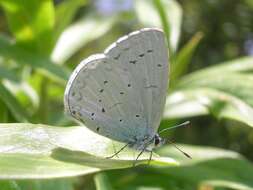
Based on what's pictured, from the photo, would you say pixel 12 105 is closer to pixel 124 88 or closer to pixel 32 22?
pixel 124 88

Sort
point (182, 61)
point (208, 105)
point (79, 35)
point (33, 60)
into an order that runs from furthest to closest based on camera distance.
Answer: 1. point (79, 35)
2. point (182, 61)
3. point (33, 60)
4. point (208, 105)

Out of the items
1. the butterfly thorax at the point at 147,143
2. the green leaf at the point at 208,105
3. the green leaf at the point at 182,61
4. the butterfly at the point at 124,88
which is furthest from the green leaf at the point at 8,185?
the green leaf at the point at 182,61

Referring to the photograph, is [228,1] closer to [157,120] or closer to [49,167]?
[157,120]

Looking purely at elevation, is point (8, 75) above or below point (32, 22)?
below

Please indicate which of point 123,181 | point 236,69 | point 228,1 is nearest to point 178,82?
point 236,69

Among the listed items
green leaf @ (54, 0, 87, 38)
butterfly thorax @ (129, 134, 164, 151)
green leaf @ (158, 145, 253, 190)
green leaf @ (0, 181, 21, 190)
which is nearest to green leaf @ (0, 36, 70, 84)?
green leaf @ (54, 0, 87, 38)

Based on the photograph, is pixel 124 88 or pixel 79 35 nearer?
pixel 124 88

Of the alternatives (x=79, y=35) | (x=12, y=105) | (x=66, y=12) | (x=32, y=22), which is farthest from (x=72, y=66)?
(x=12, y=105)
